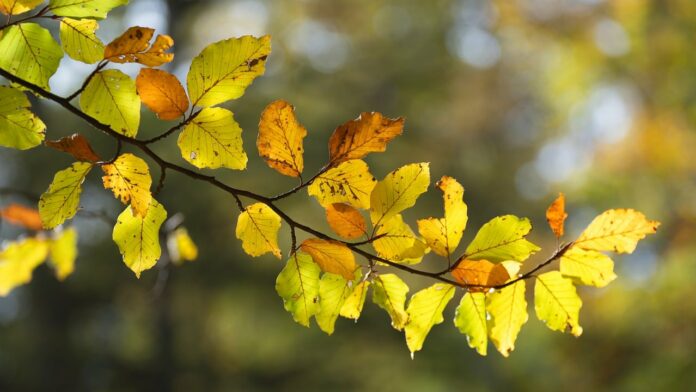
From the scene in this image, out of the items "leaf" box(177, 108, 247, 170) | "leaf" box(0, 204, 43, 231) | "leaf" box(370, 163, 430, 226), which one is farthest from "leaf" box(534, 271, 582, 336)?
"leaf" box(0, 204, 43, 231)

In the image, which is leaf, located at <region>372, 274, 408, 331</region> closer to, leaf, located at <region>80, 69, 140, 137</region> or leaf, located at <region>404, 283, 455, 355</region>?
leaf, located at <region>404, 283, 455, 355</region>

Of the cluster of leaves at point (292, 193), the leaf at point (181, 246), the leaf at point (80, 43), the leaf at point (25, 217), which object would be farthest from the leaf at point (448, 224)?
the leaf at point (25, 217)

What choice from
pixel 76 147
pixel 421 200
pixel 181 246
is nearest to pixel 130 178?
pixel 76 147

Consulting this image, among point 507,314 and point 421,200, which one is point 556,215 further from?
point 421,200

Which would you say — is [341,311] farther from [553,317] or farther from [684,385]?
[684,385]

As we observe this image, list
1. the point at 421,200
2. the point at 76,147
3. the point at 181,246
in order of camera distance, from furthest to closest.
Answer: the point at 421,200 < the point at 181,246 < the point at 76,147

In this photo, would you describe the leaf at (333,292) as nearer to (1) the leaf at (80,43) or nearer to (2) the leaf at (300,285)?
(2) the leaf at (300,285)
